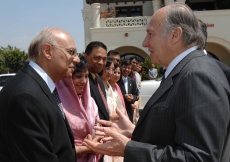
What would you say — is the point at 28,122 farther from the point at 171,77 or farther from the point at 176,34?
the point at 176,34

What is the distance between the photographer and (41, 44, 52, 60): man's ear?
2092mm

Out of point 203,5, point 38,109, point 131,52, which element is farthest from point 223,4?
point 38,109

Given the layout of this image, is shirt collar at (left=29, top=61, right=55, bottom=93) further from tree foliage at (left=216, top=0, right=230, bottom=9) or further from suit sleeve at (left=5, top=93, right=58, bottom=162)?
tree foliage at (left=216, top=0, right=230, bottom=9)

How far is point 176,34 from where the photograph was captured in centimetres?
175

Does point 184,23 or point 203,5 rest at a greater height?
point 184,23

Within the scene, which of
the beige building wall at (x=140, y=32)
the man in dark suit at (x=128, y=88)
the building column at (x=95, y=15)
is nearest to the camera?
the man in dark suit at (x=128, y=88)

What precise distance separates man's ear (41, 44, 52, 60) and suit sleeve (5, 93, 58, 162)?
43 cm

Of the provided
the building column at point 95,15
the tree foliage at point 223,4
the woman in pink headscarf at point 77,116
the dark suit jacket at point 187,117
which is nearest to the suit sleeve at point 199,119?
the dark suit jacket at point 187,117

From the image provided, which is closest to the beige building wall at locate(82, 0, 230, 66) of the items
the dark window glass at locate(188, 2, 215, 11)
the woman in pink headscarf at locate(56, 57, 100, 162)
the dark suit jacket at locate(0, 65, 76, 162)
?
the dark window glass at locate(188, 2, 215, 11)

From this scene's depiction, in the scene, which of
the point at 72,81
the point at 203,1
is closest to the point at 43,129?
the point at 72,81

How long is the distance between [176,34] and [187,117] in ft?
1.68

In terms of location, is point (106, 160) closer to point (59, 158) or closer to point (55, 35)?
point (59, 158)

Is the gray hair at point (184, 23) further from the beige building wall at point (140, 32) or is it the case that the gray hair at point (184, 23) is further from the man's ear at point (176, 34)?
the beige building wall at point (140, 32)

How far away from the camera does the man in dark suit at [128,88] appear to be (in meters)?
5.97
